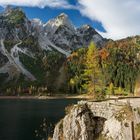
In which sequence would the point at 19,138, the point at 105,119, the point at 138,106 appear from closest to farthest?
the point at 138,106 → the point at 105,119 → the point at 19,138

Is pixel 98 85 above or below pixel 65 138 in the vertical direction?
above

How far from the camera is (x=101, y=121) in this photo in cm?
4391

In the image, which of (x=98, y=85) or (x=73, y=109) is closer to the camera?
(x=73, y=109)

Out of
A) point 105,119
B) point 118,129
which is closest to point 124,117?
point 118,129

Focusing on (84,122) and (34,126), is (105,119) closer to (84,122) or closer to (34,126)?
(84,122)

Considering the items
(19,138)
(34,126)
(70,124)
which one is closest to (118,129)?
(70,124)

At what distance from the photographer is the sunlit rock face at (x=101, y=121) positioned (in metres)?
37.8

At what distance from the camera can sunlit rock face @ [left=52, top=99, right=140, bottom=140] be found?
37.8 meters

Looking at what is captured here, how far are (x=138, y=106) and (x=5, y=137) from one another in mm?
55689

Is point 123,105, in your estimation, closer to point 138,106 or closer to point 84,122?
point 138,106

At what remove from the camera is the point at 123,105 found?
40.4 meters

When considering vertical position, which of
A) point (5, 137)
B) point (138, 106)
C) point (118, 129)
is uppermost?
point (138, 106)

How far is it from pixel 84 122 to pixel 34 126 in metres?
63.8

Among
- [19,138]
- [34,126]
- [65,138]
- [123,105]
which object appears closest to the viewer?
[123,105]
